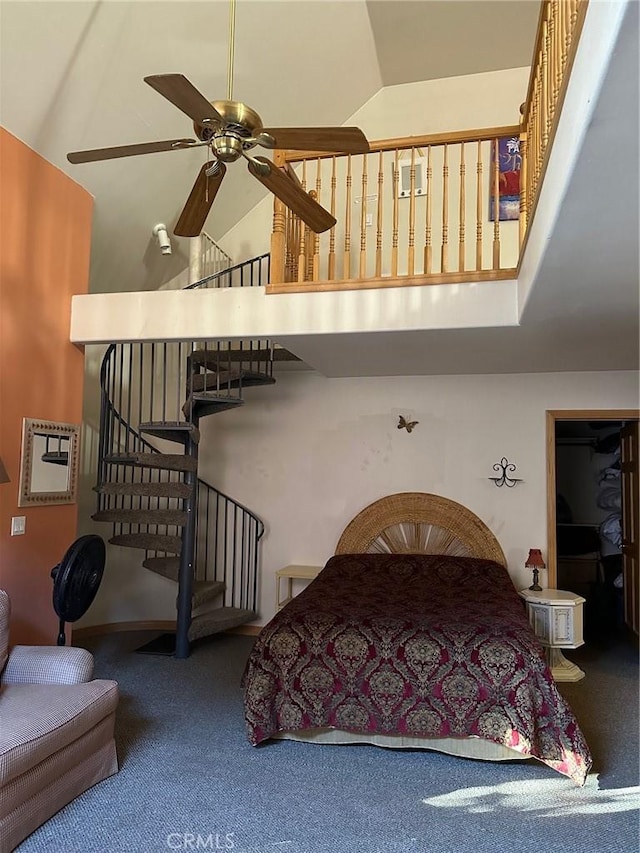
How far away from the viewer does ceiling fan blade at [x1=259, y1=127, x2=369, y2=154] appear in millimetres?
2287

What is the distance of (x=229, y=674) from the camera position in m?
4.36

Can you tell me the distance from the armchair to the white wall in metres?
2.63

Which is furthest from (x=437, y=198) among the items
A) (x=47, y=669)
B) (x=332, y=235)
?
(x=47, y=669)

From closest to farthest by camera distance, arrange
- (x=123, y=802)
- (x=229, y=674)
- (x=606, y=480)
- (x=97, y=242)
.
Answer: (x=123, y=802) < (x=229, y=674) < (x=97, y=242) < (x=606, y=480)

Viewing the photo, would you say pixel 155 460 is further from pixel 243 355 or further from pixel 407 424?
pixel 407 424

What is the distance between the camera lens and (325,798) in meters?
2.70

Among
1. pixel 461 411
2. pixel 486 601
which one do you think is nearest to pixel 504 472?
pixel 461 411

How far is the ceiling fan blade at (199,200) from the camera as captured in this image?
2502mm

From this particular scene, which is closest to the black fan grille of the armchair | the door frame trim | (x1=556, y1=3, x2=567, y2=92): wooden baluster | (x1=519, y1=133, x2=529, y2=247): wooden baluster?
the armchair

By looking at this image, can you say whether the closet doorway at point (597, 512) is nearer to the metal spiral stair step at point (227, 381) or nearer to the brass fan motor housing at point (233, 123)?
the metal spiral stair step at point (227, 381)

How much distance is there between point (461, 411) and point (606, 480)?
2.29m

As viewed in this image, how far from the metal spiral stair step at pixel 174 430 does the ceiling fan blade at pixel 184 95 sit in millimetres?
2642

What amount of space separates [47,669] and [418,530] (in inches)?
125

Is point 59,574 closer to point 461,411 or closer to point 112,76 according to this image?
point 112,76
